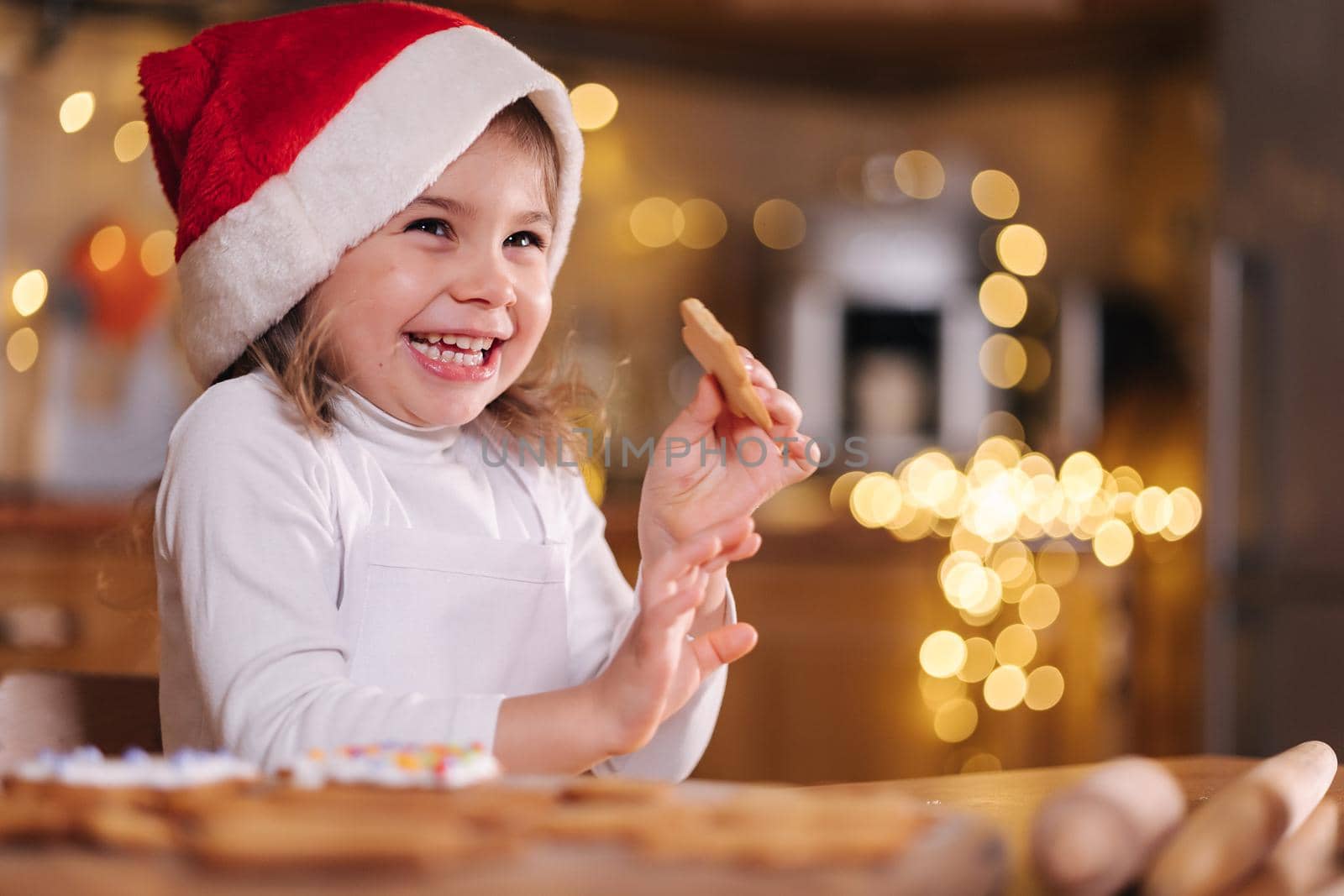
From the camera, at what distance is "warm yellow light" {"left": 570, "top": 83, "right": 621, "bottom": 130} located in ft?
10.9

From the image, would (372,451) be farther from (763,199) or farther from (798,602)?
(763,199)

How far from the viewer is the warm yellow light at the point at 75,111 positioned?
2875 mm

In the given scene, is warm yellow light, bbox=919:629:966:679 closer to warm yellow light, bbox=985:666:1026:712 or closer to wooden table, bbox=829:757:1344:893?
warm yellow light, bbox=985:666:1026:712

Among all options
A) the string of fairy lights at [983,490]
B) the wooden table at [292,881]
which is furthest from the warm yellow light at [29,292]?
Answer: the wooden table at [292,881]

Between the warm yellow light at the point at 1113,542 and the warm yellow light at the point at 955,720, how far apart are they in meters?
0.41

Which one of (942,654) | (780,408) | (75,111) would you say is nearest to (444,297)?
(780,408)

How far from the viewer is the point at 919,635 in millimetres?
2783

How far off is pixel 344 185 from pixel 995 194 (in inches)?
109

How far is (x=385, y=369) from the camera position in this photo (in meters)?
0.95

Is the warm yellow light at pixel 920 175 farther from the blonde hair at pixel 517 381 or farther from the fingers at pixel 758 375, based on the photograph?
the fingers at pixel 758 375

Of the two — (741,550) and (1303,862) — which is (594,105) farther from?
(1303,862)

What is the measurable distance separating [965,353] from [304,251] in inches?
104

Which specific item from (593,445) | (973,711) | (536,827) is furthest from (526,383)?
(973,711)

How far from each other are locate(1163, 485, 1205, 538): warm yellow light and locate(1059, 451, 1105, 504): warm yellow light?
0.58 feet
